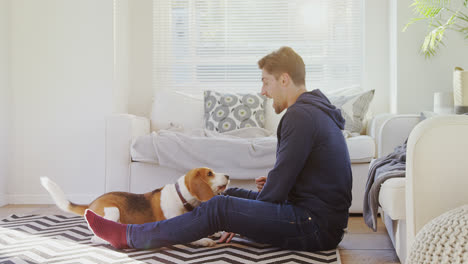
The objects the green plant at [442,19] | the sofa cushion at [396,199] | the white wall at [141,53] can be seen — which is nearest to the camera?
the sofa cushion at [396,199]

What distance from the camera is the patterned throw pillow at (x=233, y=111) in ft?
11.9

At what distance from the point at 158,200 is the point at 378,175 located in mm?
1009

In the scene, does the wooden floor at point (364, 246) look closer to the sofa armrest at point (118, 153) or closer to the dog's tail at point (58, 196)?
the dog's tail at point (58, 196)

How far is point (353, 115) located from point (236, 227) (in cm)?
182

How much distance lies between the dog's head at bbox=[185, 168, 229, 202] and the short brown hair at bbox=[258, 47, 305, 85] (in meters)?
0.53

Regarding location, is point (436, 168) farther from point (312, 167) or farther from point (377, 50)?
point (377, 50)

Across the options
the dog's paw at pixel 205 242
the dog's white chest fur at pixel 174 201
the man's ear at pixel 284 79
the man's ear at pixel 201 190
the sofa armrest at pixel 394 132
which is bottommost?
the dog's paw at pixel 205 242

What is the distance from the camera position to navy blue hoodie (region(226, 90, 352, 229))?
190cm

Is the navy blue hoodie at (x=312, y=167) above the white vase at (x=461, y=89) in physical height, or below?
below

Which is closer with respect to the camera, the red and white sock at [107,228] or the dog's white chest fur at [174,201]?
the red and white sock at [107,228]

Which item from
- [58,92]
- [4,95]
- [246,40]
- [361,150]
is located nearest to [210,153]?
[361,150]

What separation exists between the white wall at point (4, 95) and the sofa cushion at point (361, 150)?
8.16ft

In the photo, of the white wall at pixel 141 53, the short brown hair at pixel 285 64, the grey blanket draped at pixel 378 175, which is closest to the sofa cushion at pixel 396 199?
the grey blanket draped at pixel 378 175

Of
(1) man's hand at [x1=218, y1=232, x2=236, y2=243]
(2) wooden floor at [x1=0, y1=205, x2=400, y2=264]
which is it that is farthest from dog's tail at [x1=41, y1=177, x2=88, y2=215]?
(2) wooden floor at [x1=0, y1=205, x2=400, y2=264]
